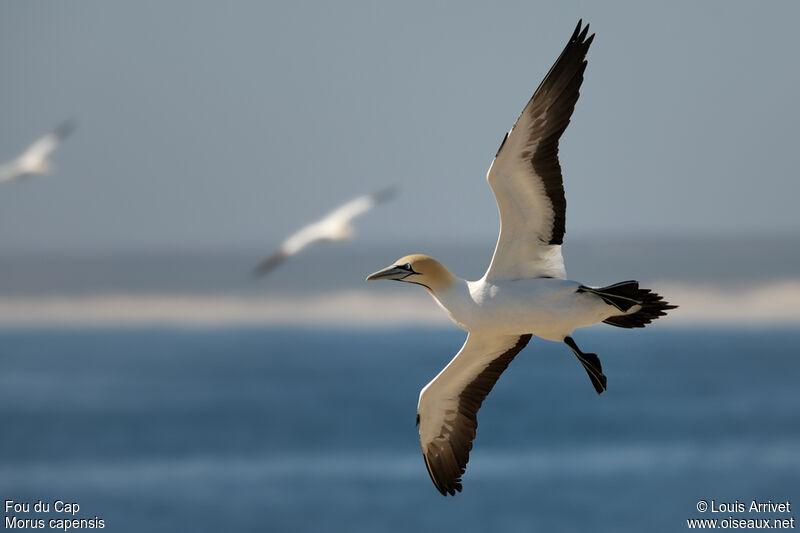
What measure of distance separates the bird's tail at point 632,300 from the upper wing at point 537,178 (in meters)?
0.48

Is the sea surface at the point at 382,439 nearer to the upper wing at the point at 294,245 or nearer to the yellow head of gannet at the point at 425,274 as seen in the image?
the upper wing at the point at 294,245

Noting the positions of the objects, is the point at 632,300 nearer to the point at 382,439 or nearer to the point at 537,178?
the point at 537,178

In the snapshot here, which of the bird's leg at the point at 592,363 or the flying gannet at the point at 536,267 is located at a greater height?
the flying gannet at the point at 536,267

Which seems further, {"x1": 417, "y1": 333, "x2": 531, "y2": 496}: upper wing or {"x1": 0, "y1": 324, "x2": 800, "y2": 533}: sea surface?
{"x1": 0, "y1": 324, "x2": 800, "y2": 533}: sea surface

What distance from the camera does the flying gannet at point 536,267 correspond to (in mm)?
8555

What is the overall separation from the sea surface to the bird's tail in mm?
41259

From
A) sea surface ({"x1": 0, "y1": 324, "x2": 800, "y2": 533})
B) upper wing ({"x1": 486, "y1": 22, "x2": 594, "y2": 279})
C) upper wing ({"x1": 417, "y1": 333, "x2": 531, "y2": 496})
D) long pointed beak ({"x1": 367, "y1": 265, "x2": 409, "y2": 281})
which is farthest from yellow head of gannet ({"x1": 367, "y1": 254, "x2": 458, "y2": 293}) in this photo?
sea surface ({"x1": 0, "y1": 324, "x2": 800, "y2": 533})

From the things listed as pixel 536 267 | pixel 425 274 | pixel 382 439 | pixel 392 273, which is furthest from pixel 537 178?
pixel 382 439

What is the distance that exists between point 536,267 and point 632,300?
0.81 m

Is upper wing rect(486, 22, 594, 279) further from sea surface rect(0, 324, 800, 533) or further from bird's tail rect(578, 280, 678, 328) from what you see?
sea surface rect(0, 324, 800, 533)

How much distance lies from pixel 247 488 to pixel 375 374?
86.6 feet

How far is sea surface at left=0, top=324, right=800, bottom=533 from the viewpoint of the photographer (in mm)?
51969

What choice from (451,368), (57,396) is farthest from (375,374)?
(451,368)

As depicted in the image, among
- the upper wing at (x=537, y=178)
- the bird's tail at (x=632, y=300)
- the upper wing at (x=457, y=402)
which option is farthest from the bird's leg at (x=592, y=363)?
the upper wing at (x=457, y=402)
